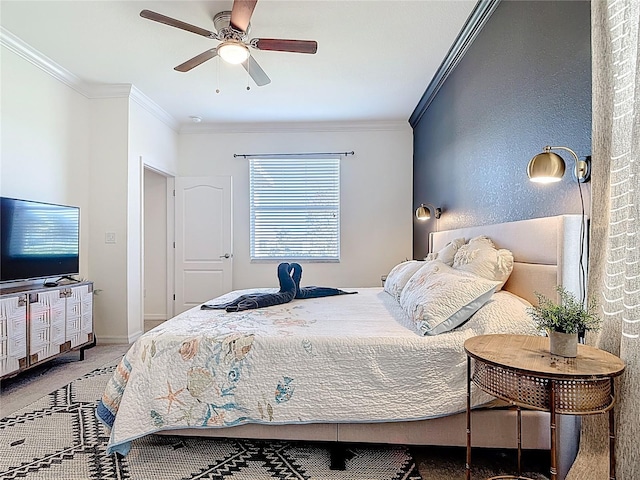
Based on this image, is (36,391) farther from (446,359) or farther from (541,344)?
(541,344)

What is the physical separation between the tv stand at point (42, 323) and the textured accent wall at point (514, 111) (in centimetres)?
337

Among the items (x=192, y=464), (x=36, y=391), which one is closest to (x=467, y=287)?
(x=192, y=464)

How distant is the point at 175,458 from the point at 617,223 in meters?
2.16

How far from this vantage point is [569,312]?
134 cm

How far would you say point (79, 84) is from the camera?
3949mm

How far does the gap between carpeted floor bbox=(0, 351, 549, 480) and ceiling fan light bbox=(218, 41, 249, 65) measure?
7.93ft

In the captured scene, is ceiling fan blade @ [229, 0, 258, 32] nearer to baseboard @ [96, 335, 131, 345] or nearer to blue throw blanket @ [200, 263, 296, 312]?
blue throw blanket @ [200, 263, 296, 312]

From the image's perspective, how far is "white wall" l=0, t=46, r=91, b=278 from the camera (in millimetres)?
3168

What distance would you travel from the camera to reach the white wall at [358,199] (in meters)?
5.34

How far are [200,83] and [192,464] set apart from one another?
11.3 feet

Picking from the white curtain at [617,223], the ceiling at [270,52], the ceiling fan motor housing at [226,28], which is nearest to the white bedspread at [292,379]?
the white curtain at [617,223]

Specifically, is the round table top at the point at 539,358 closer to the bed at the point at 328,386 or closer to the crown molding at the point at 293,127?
the bed at the point at 328,386

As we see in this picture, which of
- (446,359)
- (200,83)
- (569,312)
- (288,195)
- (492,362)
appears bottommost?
(446,359)

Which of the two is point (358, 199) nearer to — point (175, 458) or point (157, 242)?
point (157, 242)
